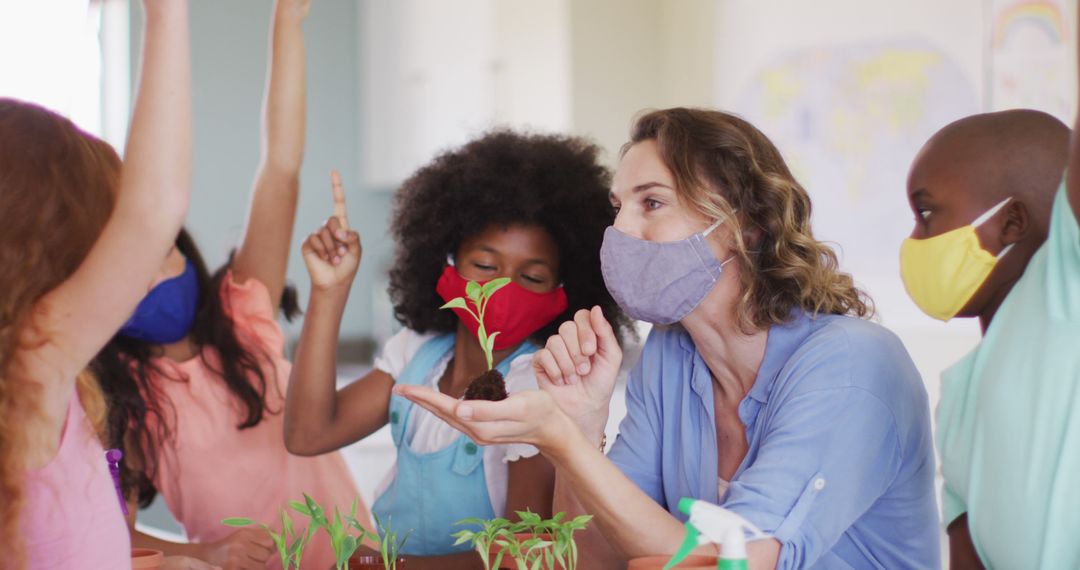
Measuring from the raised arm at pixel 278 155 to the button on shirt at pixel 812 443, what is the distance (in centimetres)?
81

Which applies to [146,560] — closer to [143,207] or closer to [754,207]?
[143,207]

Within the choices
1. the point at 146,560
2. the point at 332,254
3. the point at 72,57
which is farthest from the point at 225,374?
the point at 72,57

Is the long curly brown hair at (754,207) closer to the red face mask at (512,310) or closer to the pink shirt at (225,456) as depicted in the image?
the red face mask at (512,310)

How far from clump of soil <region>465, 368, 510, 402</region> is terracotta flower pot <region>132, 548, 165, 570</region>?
0.41m

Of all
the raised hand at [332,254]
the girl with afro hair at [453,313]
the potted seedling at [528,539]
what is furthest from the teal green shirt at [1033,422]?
the raised hand at [332,254]

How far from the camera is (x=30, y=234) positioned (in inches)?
41.9

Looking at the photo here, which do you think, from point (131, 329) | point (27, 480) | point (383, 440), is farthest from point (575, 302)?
point (383, 440)

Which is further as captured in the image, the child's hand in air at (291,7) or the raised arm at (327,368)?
the child's hand in air at (291,7)

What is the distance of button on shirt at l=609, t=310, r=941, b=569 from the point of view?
4.09 feet

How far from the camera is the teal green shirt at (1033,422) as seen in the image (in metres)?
1.03

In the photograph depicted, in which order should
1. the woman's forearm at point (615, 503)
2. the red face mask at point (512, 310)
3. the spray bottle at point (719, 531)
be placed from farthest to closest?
the red face mask at point (512, 310) < the woman's forearm at point (615, 503) < the spray bottle at point (719, 531)

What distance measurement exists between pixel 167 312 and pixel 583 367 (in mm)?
829

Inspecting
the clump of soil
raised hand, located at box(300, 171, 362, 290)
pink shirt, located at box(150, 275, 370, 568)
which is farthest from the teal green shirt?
pink shirt, located at box(150, 275, 370, 568)

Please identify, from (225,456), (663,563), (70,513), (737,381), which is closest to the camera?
(663,563)
